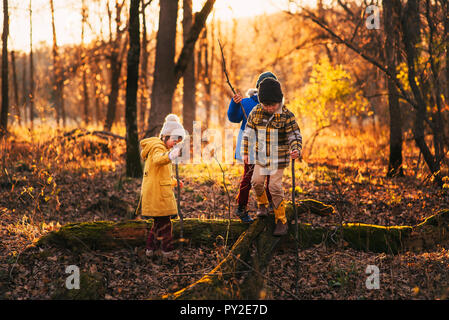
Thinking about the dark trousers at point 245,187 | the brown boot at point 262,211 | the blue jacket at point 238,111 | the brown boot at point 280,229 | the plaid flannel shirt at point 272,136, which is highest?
the blue jacket at point 238,111

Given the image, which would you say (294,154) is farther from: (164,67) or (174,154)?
(164,67)

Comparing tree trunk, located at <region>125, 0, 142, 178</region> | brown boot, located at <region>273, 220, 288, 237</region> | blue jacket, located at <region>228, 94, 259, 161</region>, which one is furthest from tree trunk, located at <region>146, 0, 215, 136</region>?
brown boot, located at <region>273, 220, 288, 237</region>

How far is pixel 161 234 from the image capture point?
15.0ft

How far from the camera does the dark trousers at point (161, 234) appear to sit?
14.8 ft

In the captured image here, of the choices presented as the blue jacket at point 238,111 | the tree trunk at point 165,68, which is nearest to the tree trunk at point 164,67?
the tree trunk at point 165,68

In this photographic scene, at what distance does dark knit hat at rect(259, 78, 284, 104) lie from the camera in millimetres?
4160

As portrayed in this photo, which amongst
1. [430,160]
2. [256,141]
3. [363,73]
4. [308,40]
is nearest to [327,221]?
[256,141]

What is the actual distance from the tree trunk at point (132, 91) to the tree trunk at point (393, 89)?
575cm

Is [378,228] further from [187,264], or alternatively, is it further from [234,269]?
[187,264]

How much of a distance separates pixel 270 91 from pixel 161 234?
2.19 meters

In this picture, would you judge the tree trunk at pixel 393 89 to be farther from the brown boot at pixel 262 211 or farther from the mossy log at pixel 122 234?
the mossy log at pixel 122 234

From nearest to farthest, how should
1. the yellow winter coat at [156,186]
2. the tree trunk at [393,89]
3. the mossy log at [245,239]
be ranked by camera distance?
the mossy log at [245,239] → the yellow winter coat at [156,186] → the tree trunk at [393,89]

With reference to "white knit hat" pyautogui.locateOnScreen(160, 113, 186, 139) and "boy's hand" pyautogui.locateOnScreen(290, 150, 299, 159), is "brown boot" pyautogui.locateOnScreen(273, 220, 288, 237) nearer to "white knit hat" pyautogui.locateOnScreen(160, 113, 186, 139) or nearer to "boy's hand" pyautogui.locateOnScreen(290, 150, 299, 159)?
"boy's hand" pyautogui.locateOnScreen(290, 150, 299, 159)

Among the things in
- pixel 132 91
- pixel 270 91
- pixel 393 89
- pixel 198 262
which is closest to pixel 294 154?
pixel 270 91
